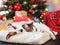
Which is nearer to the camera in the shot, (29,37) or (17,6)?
(29,37)

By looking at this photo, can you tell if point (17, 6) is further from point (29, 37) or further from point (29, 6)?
point (29, 37)

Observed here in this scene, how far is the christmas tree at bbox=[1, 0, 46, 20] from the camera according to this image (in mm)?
2043

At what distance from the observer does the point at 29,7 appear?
206 centimetres

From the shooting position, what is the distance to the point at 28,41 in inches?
40.4

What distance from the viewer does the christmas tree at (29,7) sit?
2043 millimetres

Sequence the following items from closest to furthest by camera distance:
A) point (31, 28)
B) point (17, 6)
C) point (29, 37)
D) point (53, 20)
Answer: point (29, 37) → point (31, 28) → point (53, 20) → point (17, 6)

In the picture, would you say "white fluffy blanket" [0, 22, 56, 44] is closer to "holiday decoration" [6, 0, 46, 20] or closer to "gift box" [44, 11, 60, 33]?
"gift box" [44, 11, 60, 33]

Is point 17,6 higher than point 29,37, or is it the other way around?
point 17,6

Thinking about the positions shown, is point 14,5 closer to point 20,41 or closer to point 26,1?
point 26,1

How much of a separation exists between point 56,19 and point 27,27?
49 cm

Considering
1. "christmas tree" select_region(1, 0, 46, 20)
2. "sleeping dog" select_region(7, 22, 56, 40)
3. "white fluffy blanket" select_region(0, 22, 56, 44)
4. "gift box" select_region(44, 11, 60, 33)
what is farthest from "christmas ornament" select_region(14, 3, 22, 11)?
"white fluffy blanket" select_region(0, 22, 56, 44)

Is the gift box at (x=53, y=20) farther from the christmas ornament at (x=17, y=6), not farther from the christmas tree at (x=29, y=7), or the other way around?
the christmas ornament at (x=17, y=6)

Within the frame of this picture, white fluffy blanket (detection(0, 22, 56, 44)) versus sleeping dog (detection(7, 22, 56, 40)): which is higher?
sleeping dog (detection(7, 22, 56, 40))

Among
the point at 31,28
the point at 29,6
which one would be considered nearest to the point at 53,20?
the point at 31,28
